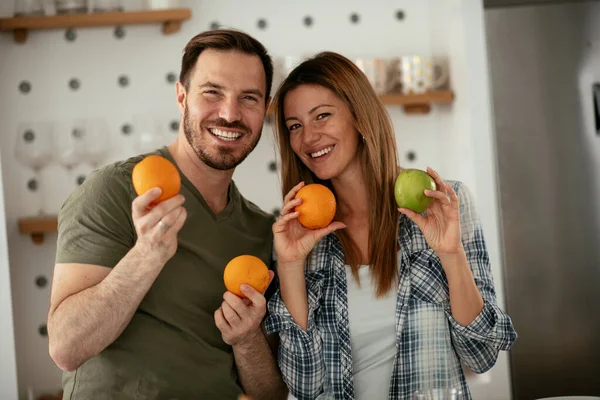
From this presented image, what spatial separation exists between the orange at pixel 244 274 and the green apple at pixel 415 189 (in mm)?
408

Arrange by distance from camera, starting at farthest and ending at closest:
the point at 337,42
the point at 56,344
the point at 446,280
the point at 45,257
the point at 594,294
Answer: the point at 337,42
the point at 45,257
the point at 594,294
the point at 446,280
the point at 56,344

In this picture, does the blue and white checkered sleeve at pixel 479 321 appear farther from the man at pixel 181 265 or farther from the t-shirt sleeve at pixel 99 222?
the t-shirt sleeve at pixel 99 222

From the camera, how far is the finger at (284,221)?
1.86 m

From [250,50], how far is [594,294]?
6.09 ft

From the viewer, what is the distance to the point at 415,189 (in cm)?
177

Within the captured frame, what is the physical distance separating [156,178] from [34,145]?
1.55 meters

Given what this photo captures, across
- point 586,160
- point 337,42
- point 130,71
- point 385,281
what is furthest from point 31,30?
point 586,160

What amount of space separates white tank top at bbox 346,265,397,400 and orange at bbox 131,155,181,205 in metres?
0.65

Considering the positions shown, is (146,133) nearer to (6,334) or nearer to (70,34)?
(70,34)

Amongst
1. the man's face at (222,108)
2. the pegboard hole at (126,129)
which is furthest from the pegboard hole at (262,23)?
the man's face at (222,108)

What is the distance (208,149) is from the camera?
1935 millimetres

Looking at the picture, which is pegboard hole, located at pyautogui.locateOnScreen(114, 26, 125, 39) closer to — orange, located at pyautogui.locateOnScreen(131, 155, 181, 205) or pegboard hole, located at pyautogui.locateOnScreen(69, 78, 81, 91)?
pegboard hole, located at pyautogui.locateOnScreen(69, 78, 81, 91)

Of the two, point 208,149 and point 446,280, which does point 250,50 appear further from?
point 446,280

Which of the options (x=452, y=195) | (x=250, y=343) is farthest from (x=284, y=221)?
(x=452, y=195)
